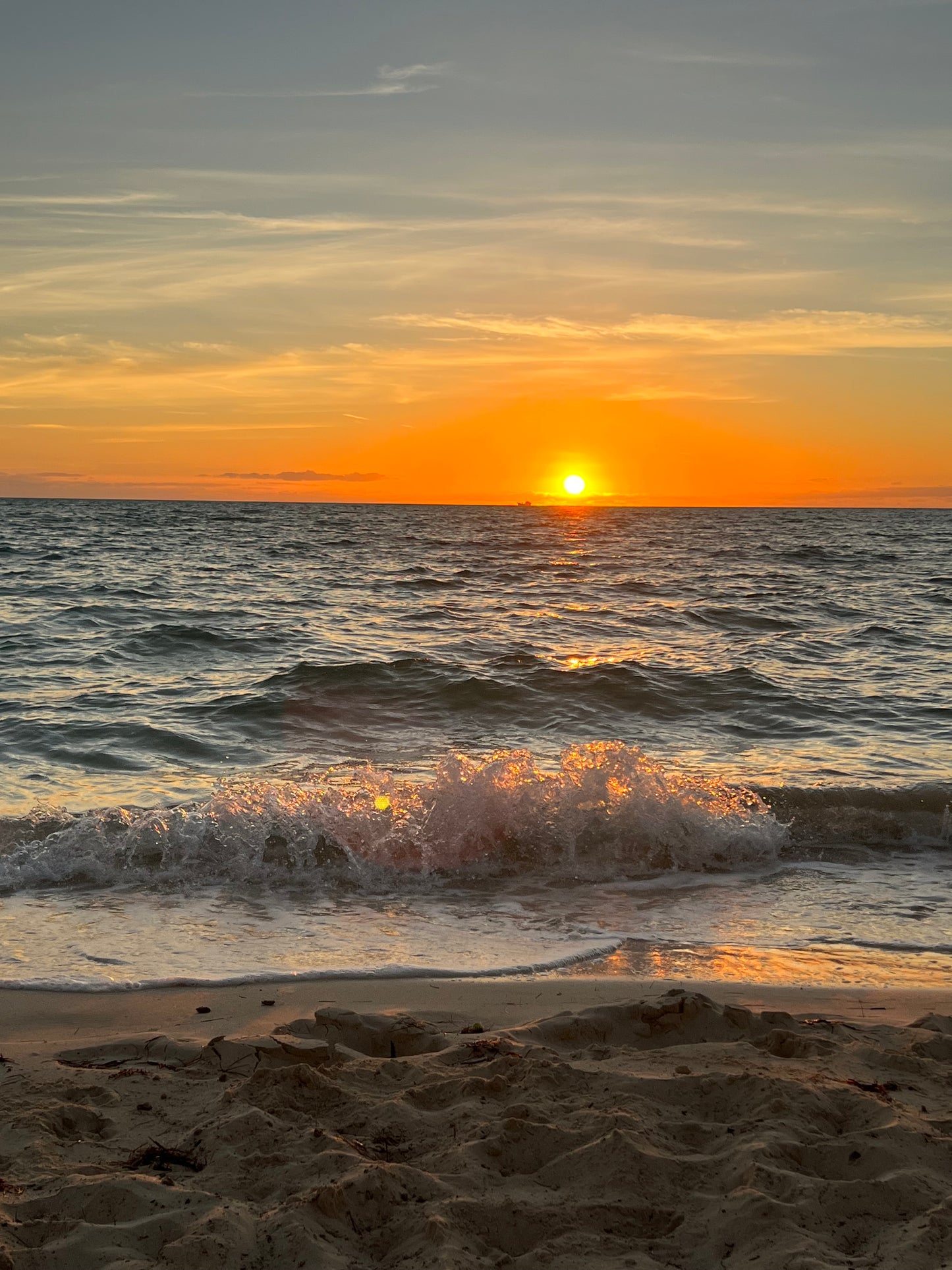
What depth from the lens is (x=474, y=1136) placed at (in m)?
2.88

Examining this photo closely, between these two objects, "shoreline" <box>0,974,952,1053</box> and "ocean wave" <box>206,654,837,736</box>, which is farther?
"ocean wave" <box>206,654,837,736</box>

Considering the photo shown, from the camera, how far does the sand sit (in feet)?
7.94

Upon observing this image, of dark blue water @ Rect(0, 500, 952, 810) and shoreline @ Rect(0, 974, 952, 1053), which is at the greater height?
dark blue water @ Rect(0, 500, 952, 810)

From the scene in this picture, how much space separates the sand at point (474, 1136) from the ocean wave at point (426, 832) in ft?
6.79

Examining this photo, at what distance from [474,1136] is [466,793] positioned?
13.6 ft

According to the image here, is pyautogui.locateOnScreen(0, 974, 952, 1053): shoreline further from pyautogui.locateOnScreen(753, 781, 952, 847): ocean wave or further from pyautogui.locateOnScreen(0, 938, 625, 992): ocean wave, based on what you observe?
pyautogui.locateOnScreen(753, 781, 952, 847): ocean wave

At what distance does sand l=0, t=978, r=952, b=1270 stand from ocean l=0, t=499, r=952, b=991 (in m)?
0.75

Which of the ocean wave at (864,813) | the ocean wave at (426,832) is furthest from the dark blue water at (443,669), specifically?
the ocean wave at (426,832)

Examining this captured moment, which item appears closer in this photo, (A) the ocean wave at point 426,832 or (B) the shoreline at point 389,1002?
(B) the shoreline at point 389,1002

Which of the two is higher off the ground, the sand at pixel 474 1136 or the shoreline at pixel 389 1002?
the sand at pixel 474 1136

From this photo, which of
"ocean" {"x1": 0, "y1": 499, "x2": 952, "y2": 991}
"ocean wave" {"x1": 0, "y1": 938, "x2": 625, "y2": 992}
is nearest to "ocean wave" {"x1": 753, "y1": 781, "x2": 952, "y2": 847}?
"ocean" {"x1": 0, "y1": 499, "x2": 952, "y2": 991}

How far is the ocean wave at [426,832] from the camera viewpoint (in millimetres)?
6141

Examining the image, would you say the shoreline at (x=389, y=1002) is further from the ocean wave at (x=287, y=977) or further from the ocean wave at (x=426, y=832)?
the ocean wave at (x=426, y=832)

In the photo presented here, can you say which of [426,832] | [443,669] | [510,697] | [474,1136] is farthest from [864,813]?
[443,669]
